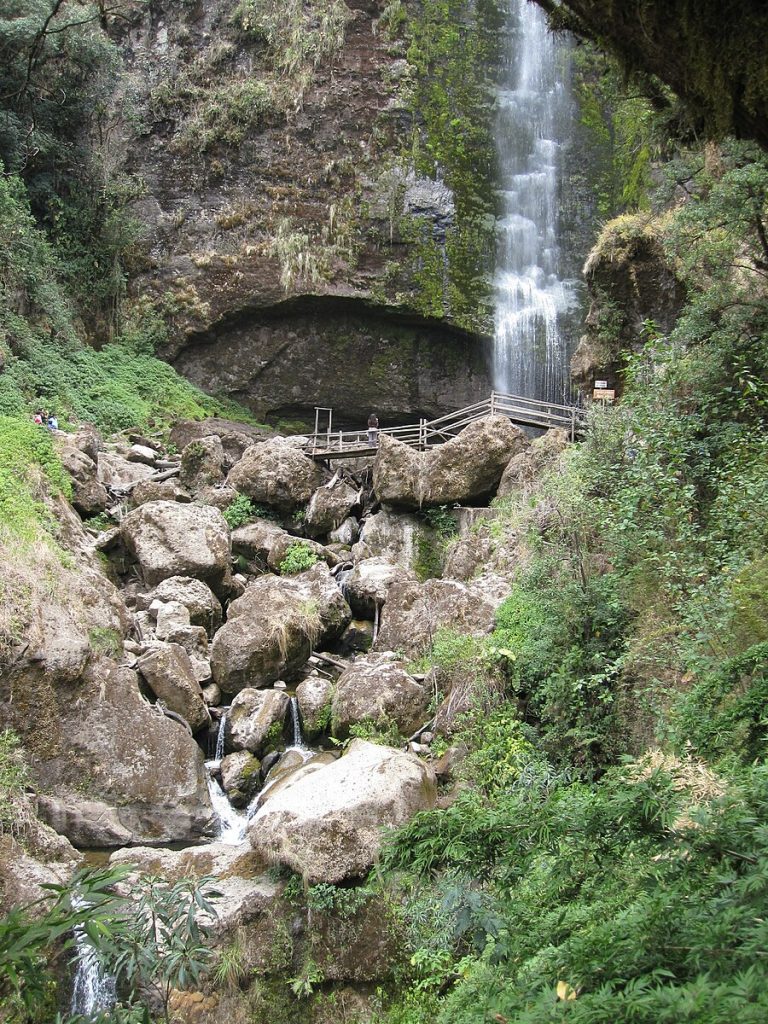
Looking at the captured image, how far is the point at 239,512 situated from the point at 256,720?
6596mm

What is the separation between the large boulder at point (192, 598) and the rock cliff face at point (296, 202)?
12072mm

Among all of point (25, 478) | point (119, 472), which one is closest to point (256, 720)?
point (25, 478)

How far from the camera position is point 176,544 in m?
12.8

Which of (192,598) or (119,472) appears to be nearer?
(192,598)

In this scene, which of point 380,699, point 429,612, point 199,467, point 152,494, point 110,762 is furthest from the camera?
point 199,467

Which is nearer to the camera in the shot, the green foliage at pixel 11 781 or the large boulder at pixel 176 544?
the green foliage at pixel 11 781

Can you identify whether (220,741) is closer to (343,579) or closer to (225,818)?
(225,818)

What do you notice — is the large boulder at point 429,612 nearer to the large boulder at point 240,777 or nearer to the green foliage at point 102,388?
the large boulder at point 240,777

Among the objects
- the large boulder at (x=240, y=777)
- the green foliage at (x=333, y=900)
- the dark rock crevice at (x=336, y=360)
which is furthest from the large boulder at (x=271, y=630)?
the dark rock crevice at (x=336, y=360)

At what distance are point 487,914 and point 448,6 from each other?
26.9 meters

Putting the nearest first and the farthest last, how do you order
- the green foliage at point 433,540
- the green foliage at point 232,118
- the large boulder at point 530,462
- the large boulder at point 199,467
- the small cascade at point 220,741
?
the small cascade at point 220,741, the large boulder at point 530,462, the green foliage at point 433,540, the large boulder at point 199,467, the green foliage at point 232,118

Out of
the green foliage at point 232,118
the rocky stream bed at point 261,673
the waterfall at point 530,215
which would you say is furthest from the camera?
the green foliage at point 232,118

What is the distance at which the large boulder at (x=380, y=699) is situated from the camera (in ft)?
29.5

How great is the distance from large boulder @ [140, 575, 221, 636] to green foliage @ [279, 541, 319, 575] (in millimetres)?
1668
